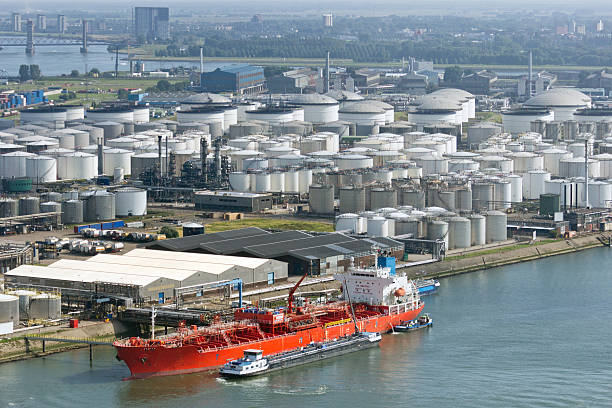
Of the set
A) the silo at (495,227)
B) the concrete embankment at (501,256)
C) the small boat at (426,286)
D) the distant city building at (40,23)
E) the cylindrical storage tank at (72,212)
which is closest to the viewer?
the small boat at (426,286)

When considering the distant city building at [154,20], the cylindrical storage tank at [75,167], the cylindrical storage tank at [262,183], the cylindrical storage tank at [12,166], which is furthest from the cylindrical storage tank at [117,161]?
the distant city building at [154,20]

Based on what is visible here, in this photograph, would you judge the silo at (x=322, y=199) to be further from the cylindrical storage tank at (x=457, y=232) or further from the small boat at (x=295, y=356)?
the small boat at (x=295, y=356)

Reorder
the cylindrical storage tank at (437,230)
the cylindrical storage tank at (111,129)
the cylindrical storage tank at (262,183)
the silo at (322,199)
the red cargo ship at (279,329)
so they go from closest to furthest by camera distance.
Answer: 1. the red cargo ship at (279,329)
2. the cylindrical storage tank at (437,230)
3. the silo at (322,199)
4. the cylindrical storage tank at (262,183)
5. the cylindrical storage tank at (111,129)

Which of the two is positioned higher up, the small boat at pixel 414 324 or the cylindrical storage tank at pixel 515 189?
the cylindrical storage tank at pixel 515 189

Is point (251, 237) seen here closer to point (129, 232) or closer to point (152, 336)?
point (129, 232)

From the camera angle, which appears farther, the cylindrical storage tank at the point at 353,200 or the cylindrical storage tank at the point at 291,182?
the cylindrical storage tank at the point at 291,182

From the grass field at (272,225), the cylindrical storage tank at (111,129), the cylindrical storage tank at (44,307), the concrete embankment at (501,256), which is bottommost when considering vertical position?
the concrete embankment at (501,256)

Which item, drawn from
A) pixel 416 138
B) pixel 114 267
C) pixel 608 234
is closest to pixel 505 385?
pixel 114 267
